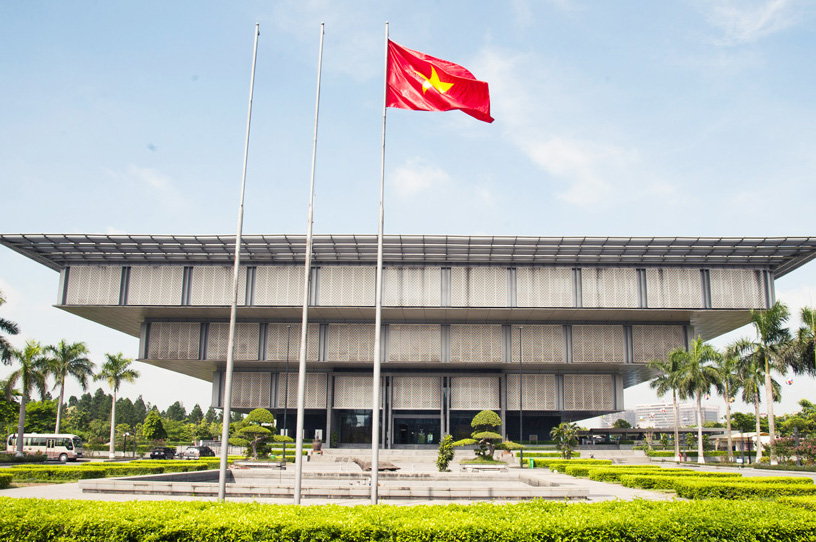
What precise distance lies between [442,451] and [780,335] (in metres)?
27.9

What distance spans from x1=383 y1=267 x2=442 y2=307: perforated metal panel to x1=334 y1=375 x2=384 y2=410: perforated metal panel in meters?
10.7

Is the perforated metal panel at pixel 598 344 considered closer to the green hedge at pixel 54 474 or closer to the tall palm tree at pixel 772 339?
the tall palm tree at pixel 772 339

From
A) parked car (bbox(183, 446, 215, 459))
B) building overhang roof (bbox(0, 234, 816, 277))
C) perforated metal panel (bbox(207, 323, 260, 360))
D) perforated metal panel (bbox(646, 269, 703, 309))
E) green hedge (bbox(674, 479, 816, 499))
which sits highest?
building overhang roof (bbox(0, 234, 816, 277))

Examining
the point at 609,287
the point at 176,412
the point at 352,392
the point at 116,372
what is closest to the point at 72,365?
the point at 116,372

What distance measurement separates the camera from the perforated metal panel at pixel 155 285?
50.4 m

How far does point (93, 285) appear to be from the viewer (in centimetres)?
5047

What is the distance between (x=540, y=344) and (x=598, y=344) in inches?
184

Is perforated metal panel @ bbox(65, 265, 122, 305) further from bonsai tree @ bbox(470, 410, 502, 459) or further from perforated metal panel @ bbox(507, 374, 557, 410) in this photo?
perforated metal panel @ bbox(507, 374, 557, 410)

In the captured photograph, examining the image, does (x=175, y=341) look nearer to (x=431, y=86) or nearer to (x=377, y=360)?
(x=377, y=360)

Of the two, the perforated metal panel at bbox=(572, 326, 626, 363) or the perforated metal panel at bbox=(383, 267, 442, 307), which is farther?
the perforated metal panel at bbox=(572, 326, 626, 363)

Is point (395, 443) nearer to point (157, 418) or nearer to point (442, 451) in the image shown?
point (442, 451)

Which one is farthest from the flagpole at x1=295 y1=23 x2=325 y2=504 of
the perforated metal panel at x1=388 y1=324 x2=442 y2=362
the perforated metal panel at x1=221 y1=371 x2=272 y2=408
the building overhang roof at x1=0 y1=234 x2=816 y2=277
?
the perforated metal panel at x1=221 y1=371 x2=272 y2=408

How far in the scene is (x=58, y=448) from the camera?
57.2 m

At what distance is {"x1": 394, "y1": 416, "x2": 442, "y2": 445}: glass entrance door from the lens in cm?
5862
